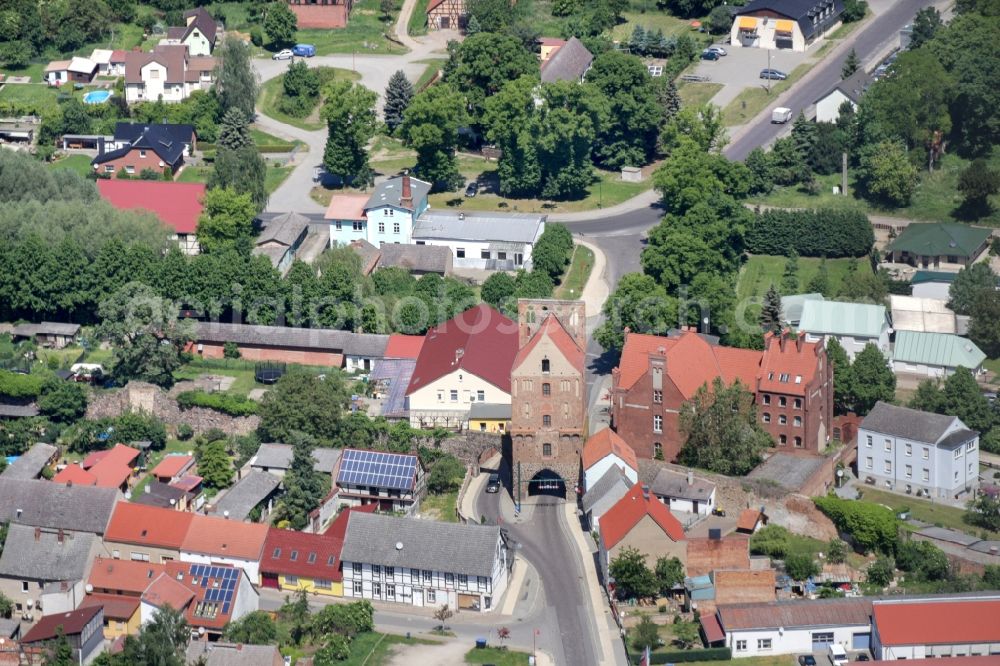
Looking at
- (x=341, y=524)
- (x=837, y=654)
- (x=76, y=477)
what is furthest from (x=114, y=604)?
(x=837, y=654)

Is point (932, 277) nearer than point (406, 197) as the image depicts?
A: Yes

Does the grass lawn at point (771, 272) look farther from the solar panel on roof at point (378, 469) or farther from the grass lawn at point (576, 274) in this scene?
the solar panel on roof at point (378, 469)

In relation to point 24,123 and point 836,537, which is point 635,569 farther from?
point 24,123

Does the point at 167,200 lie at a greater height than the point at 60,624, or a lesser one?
lesser

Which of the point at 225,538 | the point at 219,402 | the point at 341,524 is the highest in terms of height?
the point at 341,524

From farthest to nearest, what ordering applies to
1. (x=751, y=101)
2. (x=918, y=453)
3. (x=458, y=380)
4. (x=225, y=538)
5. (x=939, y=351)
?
(x=751, y=101)
(x=939, y=351)
(x=458, y=380)
(x=918, y=453)
(x=225, y=538)

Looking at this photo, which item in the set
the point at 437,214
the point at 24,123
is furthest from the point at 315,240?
the point at 24,123

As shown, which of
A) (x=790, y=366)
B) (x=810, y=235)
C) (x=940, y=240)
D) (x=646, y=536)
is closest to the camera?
(x=646, y=536)

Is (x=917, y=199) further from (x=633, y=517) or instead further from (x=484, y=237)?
(x=633, y=517)
